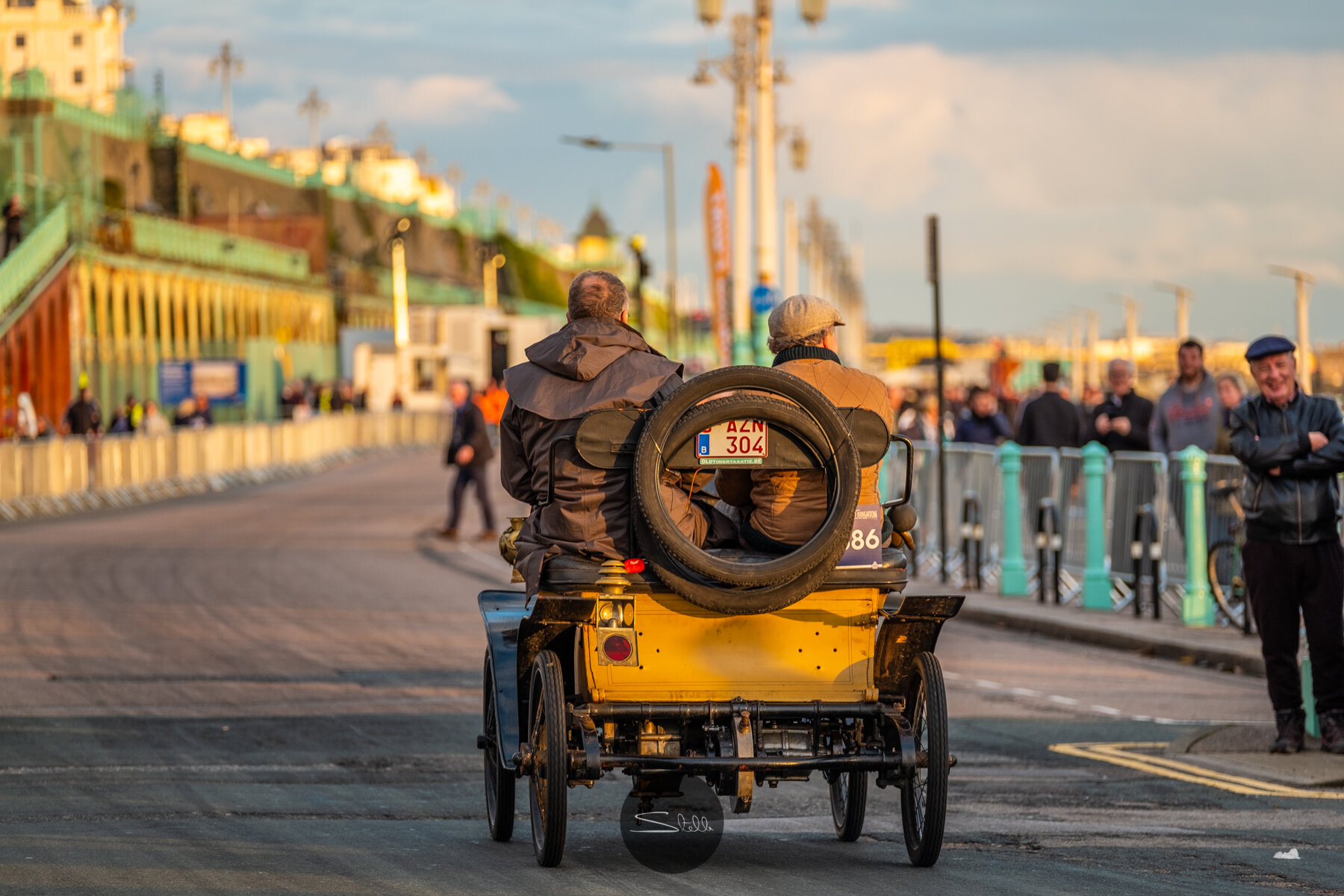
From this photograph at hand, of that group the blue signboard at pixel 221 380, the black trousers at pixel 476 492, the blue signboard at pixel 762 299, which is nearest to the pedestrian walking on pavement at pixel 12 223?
the blue signboard at pixel 221 380

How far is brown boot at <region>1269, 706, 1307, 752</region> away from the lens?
31.4 feet

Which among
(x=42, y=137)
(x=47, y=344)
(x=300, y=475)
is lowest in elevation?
(x=300, y=475)

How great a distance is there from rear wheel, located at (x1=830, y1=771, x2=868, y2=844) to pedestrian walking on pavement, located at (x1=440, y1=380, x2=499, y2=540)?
1776cm

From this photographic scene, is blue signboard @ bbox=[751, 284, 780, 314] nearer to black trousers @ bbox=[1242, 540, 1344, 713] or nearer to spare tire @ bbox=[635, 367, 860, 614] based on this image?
black trousers @ bbox=[1242, 540, 1344, 713]

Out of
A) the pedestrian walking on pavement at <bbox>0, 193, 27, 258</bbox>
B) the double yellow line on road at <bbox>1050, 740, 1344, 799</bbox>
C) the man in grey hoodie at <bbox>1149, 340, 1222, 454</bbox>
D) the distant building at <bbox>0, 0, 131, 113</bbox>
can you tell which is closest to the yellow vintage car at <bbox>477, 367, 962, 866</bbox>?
the double yellow line on road at <bbox>1050, 740, 1344, 799</bbox>

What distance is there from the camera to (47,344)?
47.2m

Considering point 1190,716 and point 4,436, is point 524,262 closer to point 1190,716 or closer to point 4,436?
point 4,436

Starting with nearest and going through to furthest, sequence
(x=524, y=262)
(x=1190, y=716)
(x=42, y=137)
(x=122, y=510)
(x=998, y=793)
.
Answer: (x=998, y=793), (x=1190, y=716), (x=122, y=510), (x=42, y=137), (x=524, y=262)

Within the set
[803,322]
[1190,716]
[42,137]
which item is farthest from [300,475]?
[803,322]

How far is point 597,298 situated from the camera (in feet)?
22.5

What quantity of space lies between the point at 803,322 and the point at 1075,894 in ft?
7.31

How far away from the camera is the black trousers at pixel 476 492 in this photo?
25.3 metres

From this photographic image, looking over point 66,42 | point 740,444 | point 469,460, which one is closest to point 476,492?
point 469,460

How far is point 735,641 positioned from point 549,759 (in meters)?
0.75
